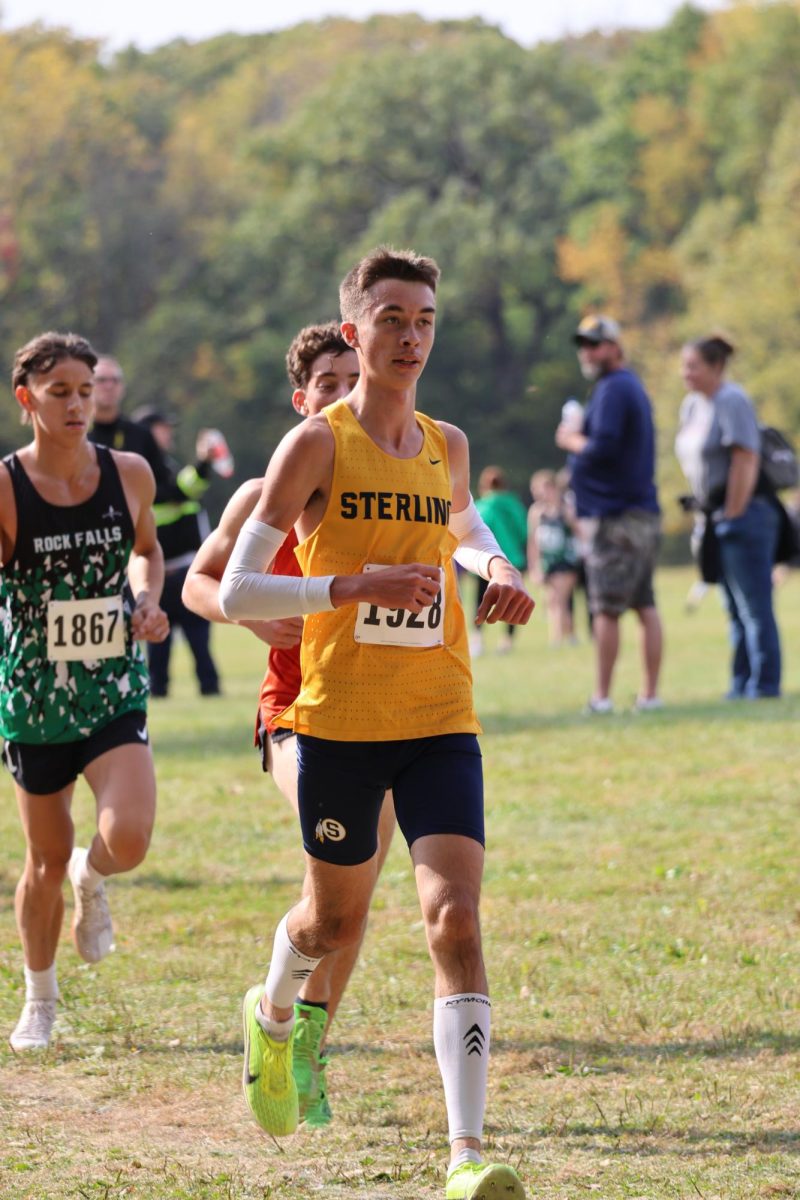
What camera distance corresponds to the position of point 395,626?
4297 mm

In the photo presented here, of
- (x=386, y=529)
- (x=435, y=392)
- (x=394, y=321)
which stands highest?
(x=435, y=392)

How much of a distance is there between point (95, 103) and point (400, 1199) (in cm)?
6282

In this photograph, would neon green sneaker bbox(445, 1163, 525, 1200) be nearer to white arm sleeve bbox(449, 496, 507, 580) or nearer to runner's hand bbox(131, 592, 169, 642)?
white arm sleeve bbox(449, 496, 507, 580)

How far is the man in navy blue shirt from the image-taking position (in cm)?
1162

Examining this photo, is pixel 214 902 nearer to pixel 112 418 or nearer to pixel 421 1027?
pixel 421 1027

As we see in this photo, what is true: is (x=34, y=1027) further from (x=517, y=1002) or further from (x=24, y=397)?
(x=24, y=397)

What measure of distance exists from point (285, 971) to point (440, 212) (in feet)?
197

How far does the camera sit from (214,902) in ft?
25.2

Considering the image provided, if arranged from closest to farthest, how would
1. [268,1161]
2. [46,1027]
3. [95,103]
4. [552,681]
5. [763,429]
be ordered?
[268,1161] < [46,1027] < [763,429] < [552,681] < [95,103]

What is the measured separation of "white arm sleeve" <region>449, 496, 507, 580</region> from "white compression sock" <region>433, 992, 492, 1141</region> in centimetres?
117

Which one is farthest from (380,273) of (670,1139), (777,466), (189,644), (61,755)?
(189,644)

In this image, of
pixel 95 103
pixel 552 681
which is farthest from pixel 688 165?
pixel 552 681

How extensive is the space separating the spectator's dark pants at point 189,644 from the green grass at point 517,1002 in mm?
4038

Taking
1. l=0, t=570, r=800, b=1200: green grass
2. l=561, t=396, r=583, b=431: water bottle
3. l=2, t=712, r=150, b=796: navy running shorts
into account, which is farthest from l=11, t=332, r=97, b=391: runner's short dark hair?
l=561, t=396, r=583, b=431: water bottle
